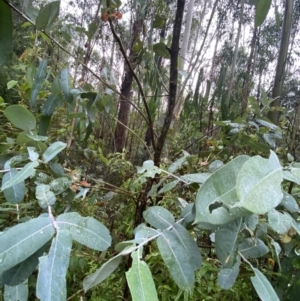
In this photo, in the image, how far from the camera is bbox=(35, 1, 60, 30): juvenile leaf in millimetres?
525

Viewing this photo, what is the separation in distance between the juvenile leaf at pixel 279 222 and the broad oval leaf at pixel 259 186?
89 mm

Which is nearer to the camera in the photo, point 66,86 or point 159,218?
point 159,218

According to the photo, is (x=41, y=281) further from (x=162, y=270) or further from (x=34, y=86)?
(x=162, y=270)

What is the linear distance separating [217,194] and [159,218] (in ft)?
0.49

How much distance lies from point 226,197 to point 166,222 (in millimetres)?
146

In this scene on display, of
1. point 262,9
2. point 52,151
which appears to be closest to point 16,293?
point 52,151

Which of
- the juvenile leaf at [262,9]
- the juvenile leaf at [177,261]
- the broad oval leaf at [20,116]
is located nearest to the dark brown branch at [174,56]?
the juvenile leaf at [262,9]

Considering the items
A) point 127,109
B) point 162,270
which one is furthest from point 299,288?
point 127,109

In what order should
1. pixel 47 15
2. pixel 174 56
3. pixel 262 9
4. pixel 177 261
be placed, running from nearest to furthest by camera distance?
pixel 177 261
pixel 262 9
pixel 47 15
pixel 174 56

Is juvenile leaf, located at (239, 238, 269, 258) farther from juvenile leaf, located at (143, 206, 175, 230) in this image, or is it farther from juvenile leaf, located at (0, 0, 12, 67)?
juvenile leaf, located at (0, 0, 12, 67)

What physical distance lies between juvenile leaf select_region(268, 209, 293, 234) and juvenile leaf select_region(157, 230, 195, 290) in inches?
3.9

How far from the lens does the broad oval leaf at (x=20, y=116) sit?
20.5 inches

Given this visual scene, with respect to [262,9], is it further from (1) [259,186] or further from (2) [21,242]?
(2) [21,242]

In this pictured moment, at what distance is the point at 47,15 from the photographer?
541 mm
